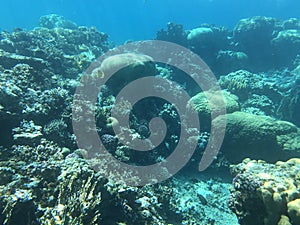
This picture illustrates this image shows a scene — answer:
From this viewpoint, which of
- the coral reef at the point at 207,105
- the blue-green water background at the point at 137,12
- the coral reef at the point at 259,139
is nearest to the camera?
the coral reef at the point at 259,139

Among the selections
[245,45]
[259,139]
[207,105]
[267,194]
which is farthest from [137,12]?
[267,194]

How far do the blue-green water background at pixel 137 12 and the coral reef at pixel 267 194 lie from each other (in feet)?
139

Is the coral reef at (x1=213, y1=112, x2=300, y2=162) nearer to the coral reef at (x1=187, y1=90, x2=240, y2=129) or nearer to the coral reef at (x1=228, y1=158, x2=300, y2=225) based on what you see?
the coral reef at (x1=187, y1=90, x2=240, y2=129)

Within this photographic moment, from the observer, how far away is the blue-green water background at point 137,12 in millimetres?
52312

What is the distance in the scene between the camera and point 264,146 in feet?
25.3

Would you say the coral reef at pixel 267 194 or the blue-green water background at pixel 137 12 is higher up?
the blue-green water background at pixel 137 12

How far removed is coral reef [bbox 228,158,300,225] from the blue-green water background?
4236 cm

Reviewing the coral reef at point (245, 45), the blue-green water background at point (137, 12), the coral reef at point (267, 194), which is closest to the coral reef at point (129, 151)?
the coral reef at point (267, 194)

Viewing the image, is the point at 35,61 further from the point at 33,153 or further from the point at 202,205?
the point at 202,205

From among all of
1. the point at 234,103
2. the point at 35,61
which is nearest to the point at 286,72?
the point at 234,103

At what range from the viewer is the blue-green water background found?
52.3 meters

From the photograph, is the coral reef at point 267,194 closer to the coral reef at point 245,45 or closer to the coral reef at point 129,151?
the coral reef at point 129,151

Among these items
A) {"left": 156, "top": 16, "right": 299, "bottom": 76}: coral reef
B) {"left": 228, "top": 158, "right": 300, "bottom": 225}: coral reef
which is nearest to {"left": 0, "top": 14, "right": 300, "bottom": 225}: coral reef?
{"left": 228, "top": 158, "right": 300, "bottom": 225}: coral reef

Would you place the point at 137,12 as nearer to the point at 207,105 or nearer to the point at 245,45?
the point at 245,45
